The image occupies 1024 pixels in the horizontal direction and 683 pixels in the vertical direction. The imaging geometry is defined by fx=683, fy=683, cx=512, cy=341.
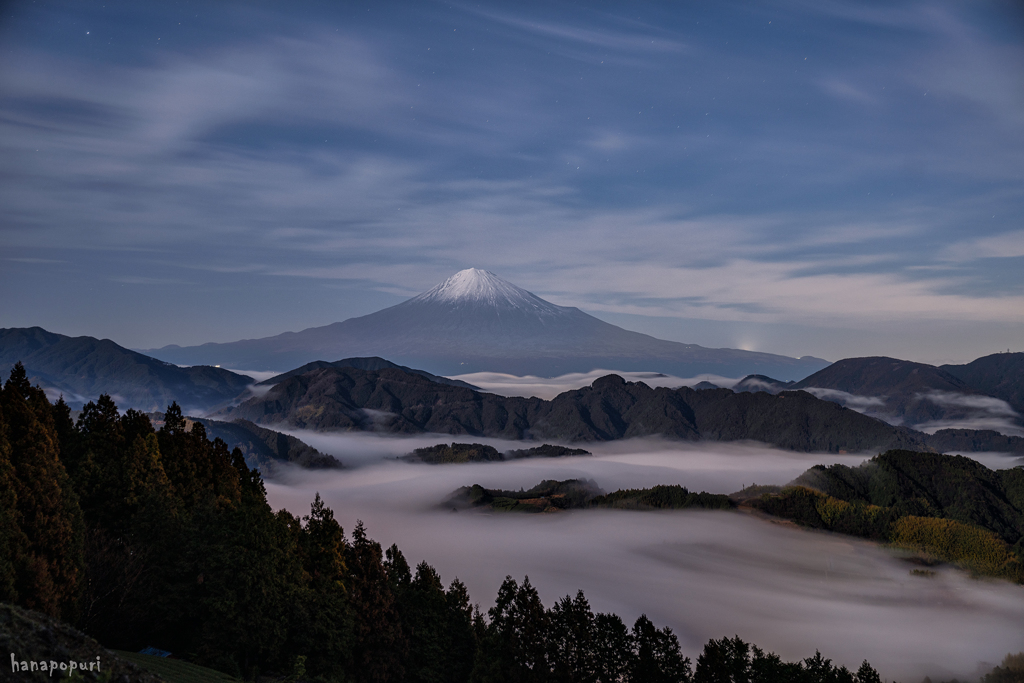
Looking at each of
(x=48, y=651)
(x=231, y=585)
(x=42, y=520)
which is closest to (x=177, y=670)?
(x=231, y=585)

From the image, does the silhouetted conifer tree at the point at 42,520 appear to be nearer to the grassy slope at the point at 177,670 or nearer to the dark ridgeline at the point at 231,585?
the dark ridgeline at the point at 231,585

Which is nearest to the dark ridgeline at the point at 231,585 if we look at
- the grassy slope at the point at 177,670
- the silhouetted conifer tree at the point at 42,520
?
the silhouetted conifer tree at the point at 42,520

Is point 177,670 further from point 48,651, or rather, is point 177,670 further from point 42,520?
point 48,651

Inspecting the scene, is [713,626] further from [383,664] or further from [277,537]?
[277,537]

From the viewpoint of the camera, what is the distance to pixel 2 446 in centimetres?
3369

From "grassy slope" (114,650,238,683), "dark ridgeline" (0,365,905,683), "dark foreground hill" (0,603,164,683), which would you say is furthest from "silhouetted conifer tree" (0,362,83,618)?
"dark foreground hill" (0,603,164,683)

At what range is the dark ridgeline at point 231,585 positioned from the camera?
35.0 m

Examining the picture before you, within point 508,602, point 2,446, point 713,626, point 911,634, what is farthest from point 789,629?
point 2,446

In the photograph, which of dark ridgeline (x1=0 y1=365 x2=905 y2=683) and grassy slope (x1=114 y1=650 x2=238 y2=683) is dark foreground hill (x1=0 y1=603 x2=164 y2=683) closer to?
grassy slope (x1=114 y1=650 x2=238 y2=683)

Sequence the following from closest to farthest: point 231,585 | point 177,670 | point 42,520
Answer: point 177,670
point 42,520
point 231,585

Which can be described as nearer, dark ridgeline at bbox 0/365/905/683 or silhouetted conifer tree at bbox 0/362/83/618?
silhouetted conifer tree at bbox 0/362/83/618

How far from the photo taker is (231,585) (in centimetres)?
4125

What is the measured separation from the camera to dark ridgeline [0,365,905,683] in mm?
35000

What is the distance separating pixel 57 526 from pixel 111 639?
8.04m
